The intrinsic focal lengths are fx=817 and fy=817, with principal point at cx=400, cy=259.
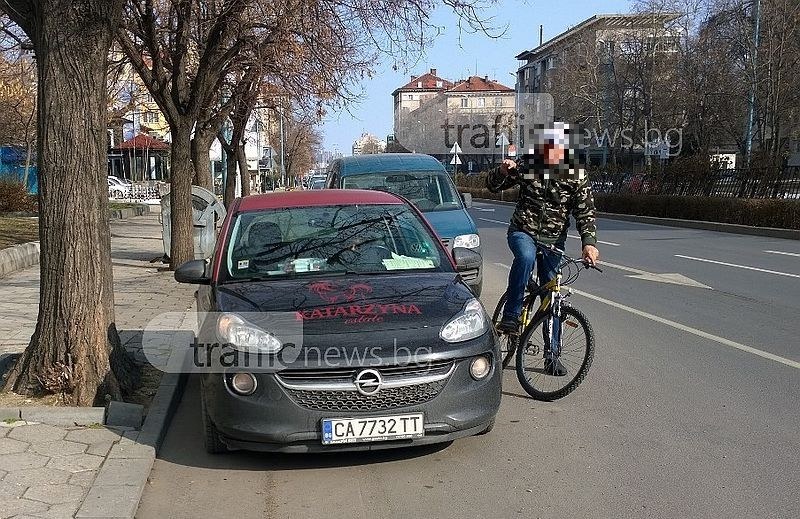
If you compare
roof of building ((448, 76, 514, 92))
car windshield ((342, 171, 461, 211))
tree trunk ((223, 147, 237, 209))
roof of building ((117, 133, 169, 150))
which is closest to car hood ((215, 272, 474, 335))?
car windshield ((342, 171, 461, 211))

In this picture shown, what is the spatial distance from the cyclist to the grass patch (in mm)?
12599

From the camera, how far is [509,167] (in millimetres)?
6465

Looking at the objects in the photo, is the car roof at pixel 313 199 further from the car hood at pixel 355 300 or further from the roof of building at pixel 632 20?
the roof of building at pixel 632 20

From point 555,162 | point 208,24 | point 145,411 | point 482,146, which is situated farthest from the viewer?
point 482,146

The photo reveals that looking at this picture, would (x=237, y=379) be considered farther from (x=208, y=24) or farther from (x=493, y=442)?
(x=208, y=24)

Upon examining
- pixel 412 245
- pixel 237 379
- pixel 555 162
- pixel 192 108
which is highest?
pixel 192 108

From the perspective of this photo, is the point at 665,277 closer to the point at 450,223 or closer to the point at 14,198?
the point at 450,223

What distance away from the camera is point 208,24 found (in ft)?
43.1

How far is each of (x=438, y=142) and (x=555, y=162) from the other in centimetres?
9288

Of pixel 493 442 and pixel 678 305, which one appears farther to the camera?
pixel 678 305

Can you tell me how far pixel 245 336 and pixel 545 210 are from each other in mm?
2716

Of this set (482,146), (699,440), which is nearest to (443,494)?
(699,440)

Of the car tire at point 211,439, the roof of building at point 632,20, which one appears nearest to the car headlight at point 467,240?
the car tire at point 211,439

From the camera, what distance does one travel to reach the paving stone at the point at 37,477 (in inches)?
169
